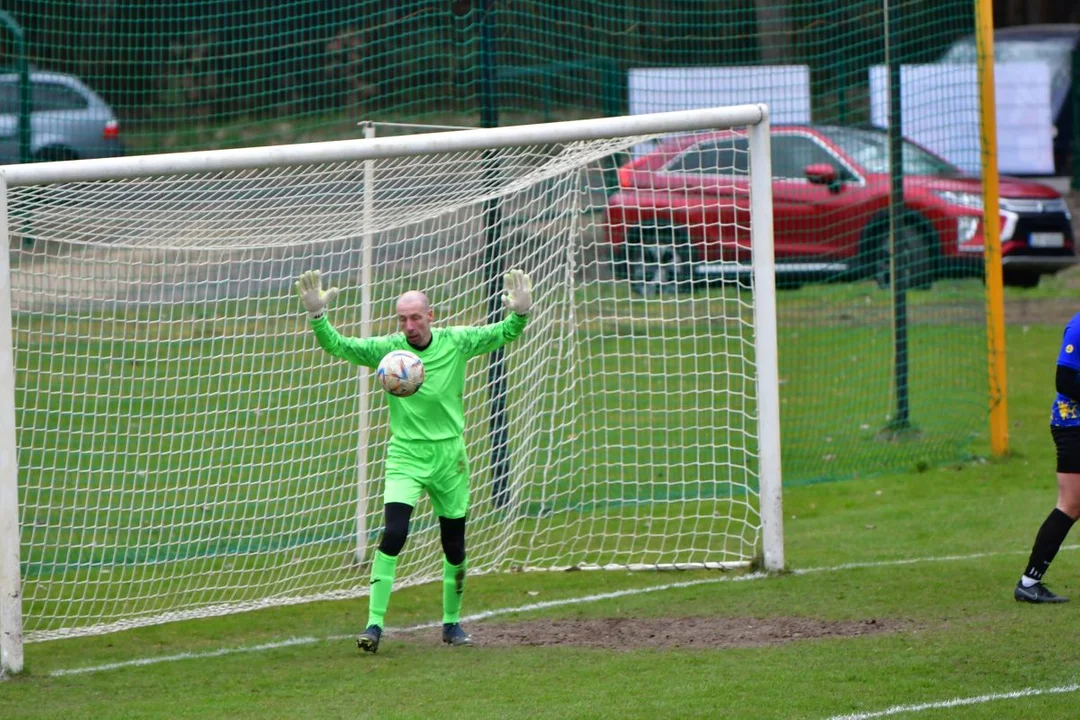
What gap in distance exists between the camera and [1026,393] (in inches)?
560

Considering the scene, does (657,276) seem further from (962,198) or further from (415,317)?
(962,198)

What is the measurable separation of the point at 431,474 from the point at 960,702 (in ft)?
9.19

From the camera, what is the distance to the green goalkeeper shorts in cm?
726

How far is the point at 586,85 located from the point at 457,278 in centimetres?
337

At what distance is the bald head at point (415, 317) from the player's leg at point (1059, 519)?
3.27 m

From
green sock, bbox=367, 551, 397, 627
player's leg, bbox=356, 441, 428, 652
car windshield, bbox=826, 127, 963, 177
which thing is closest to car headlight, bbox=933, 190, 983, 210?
car windshield, bbox=826, 127, 963, 177

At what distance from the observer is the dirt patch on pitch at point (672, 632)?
7215 mm

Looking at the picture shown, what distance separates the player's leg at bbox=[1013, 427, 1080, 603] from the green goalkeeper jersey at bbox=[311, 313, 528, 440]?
2.87m

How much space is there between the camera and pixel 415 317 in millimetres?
7301

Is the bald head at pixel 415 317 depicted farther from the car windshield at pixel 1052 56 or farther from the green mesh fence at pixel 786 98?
the car windshield at pixel 1052 56

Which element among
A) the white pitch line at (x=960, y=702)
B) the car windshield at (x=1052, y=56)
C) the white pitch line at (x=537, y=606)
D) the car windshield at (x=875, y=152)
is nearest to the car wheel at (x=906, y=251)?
the car windshield at (x=875, y=152)

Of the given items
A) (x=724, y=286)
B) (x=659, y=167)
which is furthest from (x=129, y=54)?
(x=724, y=286)

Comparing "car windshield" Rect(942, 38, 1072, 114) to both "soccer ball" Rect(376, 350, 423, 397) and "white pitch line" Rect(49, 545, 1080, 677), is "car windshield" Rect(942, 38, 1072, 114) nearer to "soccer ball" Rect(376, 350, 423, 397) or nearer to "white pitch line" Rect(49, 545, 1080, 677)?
"white pitch line" Rect(49, 545, 1080, 677)

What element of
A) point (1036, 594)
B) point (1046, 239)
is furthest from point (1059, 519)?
point (1046, 239)
